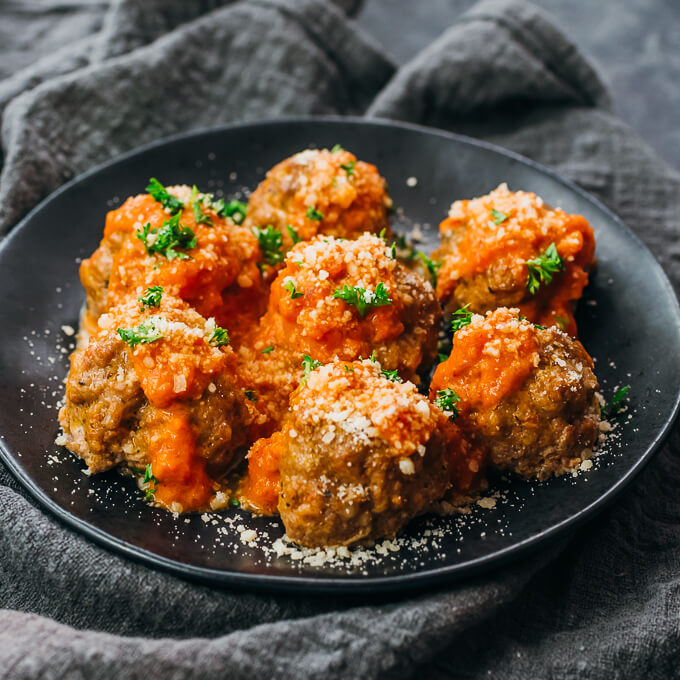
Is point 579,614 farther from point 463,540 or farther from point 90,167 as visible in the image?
point 90,167

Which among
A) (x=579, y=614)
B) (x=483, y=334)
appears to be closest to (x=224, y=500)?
(x=483, y=334)

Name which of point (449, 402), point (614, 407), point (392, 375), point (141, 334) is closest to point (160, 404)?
point (141, 334)

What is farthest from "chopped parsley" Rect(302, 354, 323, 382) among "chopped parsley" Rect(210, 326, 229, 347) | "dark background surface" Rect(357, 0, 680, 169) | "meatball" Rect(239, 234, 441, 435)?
"dark background surface" Rect(357, 0, 680, 169)

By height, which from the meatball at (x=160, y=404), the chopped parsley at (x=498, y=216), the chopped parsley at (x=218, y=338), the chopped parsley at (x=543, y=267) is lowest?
the meatball at (x=160, y=404)

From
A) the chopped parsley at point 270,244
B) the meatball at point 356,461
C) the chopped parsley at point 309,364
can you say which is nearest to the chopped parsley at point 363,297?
the chopped parsley at point 309,364

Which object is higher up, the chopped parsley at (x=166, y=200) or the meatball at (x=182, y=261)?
the chopped parsley at (x=166, y=200)

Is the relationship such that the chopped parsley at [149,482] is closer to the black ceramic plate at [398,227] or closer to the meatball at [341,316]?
the black ceramic plate at [398,227]
